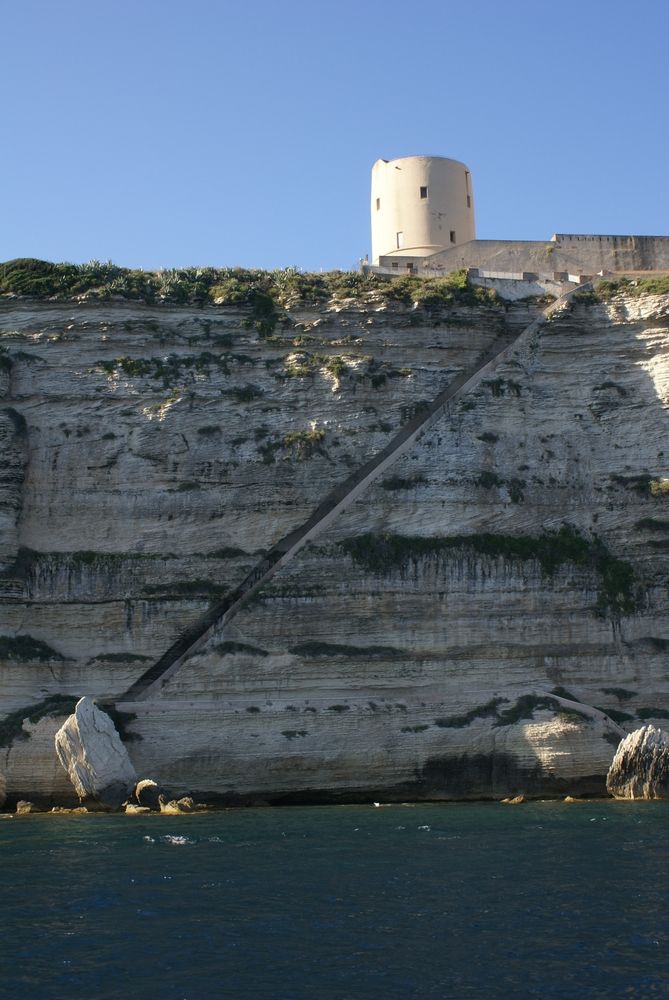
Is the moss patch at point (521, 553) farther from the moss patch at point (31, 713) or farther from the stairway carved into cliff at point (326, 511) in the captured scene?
the moss patch at point (31, 713)

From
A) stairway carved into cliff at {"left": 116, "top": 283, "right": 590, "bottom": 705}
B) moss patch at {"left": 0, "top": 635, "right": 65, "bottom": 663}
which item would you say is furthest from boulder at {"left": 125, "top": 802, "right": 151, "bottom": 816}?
moss patch at {"left": 0, "top": 635, "right": 65, "bottom": 663}

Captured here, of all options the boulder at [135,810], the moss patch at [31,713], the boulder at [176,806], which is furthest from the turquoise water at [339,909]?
the moss patch at [31,713]

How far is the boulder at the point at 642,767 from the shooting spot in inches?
1227

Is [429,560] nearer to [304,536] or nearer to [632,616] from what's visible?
[304,536]

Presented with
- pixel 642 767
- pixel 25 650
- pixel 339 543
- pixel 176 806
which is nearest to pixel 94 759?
pixel 176 806

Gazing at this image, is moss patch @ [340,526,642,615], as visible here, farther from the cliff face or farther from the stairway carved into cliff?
the stairway carved into cliff

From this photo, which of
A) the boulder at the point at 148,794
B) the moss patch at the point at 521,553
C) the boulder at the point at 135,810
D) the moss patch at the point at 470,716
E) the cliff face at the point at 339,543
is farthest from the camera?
the moss patch at the point at 521,553

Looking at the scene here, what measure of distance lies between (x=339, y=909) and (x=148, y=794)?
13.1 m

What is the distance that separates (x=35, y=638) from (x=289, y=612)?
7.10 metres

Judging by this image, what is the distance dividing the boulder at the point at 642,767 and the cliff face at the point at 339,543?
1.68 ft

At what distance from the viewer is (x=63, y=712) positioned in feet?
105

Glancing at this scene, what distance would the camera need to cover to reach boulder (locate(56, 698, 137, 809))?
30562 mm

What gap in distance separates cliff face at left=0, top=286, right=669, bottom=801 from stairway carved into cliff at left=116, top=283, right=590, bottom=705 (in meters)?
0.31

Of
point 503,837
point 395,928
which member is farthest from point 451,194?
point 395,928
